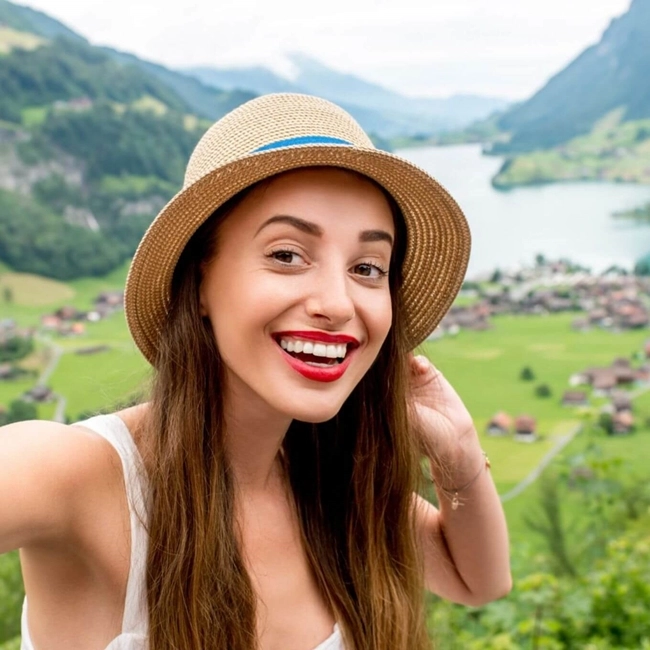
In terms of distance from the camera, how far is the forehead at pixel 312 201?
88cm

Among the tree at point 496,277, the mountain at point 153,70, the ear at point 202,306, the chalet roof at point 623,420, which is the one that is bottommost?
the chalet roof at point 623,420

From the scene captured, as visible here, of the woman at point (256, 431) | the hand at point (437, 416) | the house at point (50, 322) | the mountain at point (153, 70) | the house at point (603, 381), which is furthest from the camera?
the mountain at point (153, 70)

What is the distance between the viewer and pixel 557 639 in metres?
2.30

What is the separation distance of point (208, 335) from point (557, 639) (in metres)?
1.85

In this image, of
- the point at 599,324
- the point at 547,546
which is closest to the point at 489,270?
the point at 599,324

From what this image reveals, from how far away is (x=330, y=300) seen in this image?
2.82 ft

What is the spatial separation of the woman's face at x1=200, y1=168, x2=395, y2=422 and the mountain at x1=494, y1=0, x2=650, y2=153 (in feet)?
43.1

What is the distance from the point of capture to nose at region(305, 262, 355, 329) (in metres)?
0.86

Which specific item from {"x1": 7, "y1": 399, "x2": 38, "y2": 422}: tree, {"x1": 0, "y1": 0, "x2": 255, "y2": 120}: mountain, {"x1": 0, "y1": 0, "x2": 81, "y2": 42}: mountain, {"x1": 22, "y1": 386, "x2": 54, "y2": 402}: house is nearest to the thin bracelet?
{"x1": 7, "y1": 399, "x2": 38, "y2": 422}: tree

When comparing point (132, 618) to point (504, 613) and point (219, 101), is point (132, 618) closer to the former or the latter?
point (504, 613)

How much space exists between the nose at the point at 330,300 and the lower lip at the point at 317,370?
5 cm

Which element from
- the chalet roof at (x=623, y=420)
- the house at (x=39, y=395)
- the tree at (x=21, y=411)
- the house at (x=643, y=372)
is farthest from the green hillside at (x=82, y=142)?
the house at (x=643, y=372)

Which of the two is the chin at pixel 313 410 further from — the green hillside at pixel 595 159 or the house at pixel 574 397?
the green hillside at pixel 595 159

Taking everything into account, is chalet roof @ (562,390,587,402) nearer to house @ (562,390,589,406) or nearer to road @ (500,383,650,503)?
house @ (562,390,589,406)
